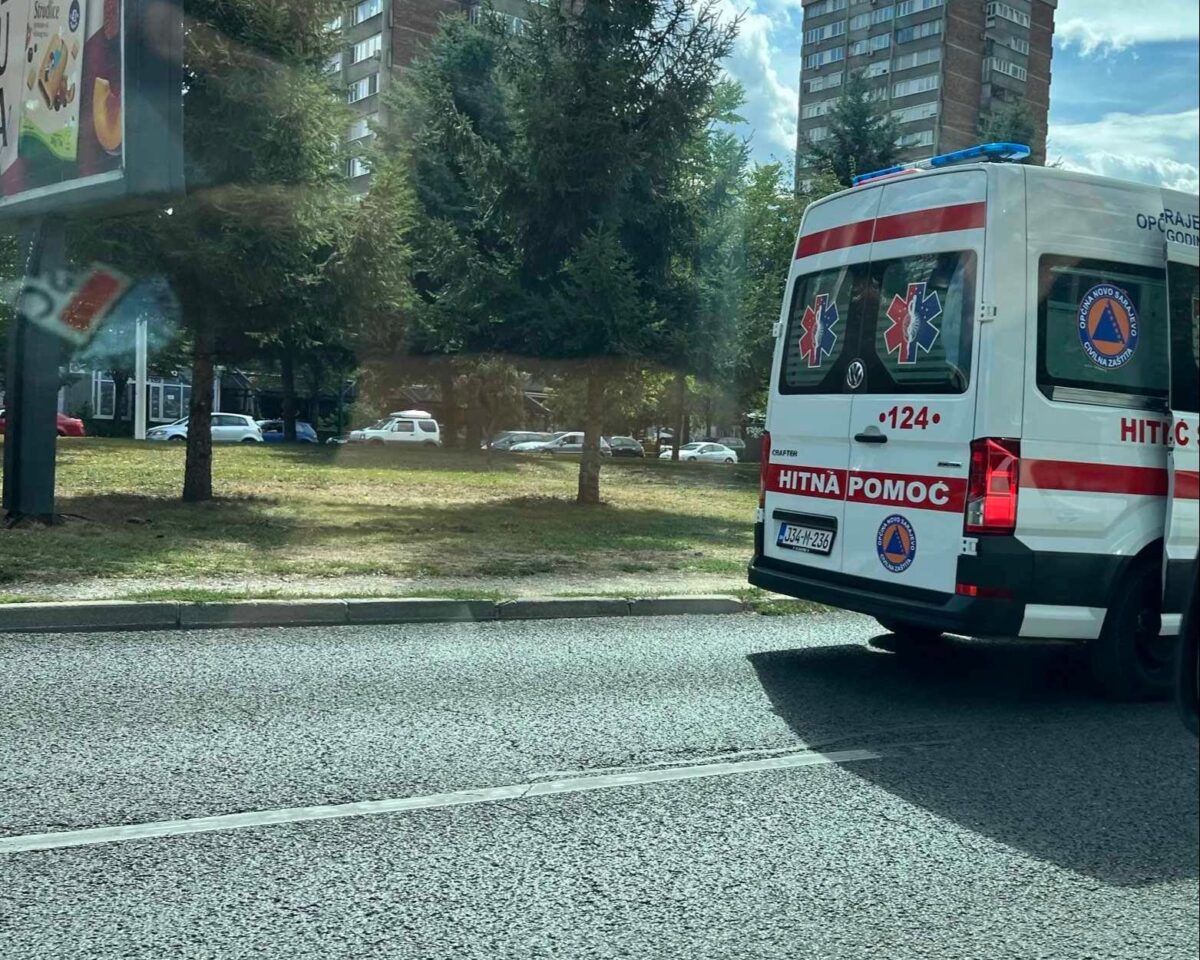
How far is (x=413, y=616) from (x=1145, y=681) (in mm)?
4719

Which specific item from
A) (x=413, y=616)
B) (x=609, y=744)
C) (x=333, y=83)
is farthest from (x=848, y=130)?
(x=609, y=744)

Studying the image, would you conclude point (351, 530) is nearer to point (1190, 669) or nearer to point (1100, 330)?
point (1100, 330)

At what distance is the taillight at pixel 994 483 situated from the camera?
5.71m

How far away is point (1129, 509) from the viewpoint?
19.6 feet

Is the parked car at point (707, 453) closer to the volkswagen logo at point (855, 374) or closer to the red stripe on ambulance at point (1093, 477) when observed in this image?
the volkswagen logo at point (855, 374)

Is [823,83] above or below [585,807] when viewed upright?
above

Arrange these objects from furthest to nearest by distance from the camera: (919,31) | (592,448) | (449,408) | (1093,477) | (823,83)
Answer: (449,408) < (823,83) < (919,31) < (592,448) < (1093,477)

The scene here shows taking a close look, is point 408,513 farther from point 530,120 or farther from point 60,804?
point 60,804

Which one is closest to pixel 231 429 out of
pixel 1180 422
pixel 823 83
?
pixel 823 83

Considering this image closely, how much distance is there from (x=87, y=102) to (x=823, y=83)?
61.4ft

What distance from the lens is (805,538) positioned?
689 cm

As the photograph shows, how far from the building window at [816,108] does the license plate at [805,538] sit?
24907 mm

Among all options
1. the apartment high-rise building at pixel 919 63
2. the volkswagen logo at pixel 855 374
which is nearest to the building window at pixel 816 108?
the apartment high-rise building at pixel 919 63

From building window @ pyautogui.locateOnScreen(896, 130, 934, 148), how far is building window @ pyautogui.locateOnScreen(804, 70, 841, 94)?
121 inches
